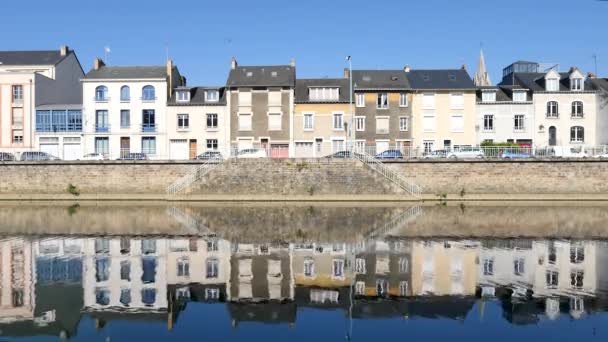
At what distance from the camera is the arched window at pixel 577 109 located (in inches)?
1875

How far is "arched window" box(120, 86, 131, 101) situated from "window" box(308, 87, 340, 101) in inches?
625

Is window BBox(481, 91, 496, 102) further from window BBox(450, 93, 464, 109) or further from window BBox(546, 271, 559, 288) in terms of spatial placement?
window BBox(546, 271, 559, 288)

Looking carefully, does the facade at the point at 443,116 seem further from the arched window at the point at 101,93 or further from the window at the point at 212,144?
the arched window at the point at 101,93

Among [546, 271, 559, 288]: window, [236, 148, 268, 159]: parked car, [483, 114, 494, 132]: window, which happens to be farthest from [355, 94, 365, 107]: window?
[546, 271, 559, 288]: window

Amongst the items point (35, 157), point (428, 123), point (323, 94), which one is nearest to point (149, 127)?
point (35, 157)

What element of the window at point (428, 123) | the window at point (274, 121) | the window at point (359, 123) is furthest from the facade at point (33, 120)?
the window at point (428, 123)

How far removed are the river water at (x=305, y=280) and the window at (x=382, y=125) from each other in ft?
71.3

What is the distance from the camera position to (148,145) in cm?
4781

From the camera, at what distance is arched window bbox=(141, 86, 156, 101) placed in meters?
47.8

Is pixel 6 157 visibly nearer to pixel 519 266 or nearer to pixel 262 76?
pixel 262 76

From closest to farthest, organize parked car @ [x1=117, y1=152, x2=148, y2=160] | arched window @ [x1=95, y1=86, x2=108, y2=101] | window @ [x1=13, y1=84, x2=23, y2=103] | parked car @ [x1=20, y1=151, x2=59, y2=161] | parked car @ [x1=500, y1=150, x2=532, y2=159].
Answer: parked car @ [x1=500, y1=150, x2=532, y2=159]
parked car @ [x1=117, y1=152, x2=148, y2=160]
parked car @ [x1=20, y1=151, x2=59, y2=161]
arched window @ [x1=95, y1=86, x2=108, y2=101]
window @ [x1=13, y1=84, x2=23, y2=103]

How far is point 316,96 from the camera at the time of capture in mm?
47156

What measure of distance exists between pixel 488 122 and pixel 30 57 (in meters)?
44.4

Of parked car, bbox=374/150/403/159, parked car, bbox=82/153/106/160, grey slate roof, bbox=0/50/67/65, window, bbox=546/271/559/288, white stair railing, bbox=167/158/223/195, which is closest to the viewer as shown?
window, bbox=546/271/559/288
